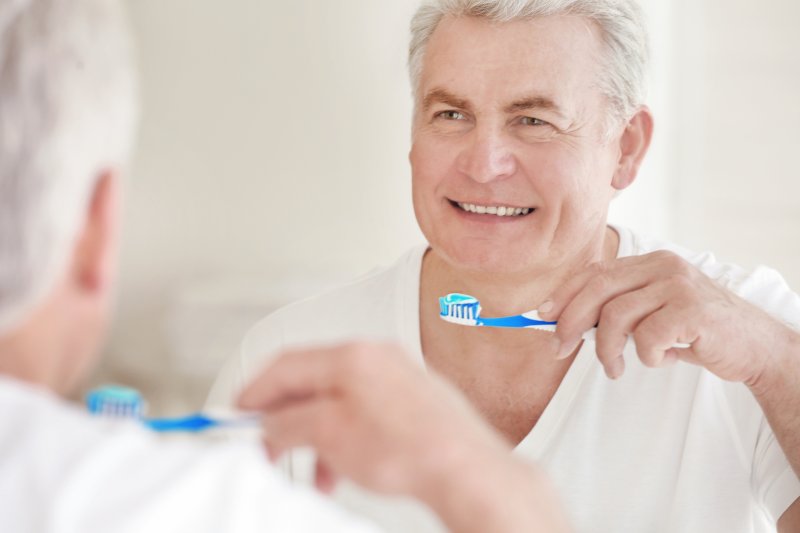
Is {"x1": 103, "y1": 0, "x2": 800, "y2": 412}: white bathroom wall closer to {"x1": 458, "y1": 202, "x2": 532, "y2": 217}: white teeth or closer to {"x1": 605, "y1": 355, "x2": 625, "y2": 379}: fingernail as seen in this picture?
{"x1": 458, "y1": 202, "x2": 532, "y2": 217}: white teeth

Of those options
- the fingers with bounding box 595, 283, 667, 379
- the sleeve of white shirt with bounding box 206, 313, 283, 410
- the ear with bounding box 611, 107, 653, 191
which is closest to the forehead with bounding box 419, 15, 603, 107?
the ear with bounding box 611, 107, 653, 191

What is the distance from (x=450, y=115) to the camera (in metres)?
1.54

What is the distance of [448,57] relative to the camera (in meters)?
1.51

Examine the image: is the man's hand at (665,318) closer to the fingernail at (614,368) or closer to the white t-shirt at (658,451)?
the fingernail at (614,368)

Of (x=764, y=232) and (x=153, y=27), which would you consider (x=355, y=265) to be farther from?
(x=764, y=232)

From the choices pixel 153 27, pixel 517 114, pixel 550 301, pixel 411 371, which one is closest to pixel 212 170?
pixel 153 27

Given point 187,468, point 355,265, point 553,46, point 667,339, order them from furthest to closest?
point 355,265, point 553,46, point 667,339, point 187,468

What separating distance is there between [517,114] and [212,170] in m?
1.57

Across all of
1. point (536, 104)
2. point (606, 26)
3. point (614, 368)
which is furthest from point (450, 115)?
point (614, 368)

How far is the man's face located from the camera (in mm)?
1468

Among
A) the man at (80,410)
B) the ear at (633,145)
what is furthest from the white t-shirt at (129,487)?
the ear at (633,145)

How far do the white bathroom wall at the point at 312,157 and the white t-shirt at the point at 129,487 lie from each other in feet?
6.95

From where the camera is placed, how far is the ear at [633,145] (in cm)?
160

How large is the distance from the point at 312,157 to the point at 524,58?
1.40 metres
